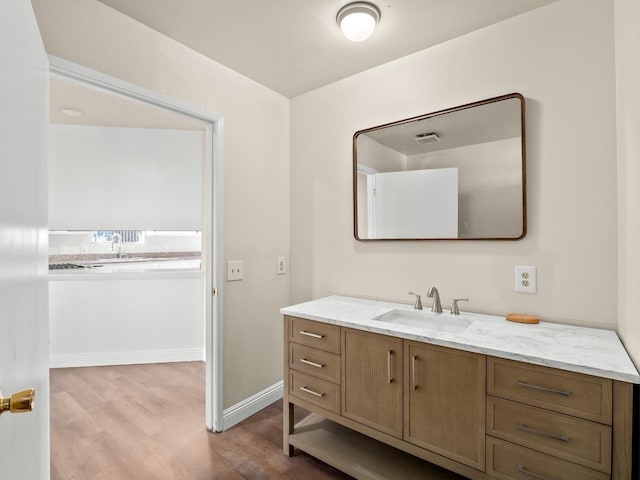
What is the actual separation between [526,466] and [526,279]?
0.83m

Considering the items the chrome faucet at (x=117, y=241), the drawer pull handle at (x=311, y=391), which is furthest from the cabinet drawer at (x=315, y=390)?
the chrome faucet at (x=117, y=241)

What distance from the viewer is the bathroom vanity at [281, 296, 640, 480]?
3.58 ft

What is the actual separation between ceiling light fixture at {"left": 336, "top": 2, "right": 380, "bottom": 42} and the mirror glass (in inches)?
22.0

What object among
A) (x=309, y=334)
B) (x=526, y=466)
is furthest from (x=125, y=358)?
(x=526, y=466)

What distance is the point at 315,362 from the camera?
1.79 m

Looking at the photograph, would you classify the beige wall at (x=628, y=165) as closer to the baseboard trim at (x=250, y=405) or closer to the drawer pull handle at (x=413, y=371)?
the drawer pull handle at (x=413, y=371)

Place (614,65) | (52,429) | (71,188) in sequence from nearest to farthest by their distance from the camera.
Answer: (614,65)
(52,429)
(71,188)

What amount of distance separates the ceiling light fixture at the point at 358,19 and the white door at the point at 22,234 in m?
1.26

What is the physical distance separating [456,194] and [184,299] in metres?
2.83

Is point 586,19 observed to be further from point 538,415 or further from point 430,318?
point 538,415

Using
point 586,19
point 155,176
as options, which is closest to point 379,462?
point 586,19

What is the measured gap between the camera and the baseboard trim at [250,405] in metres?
2.14

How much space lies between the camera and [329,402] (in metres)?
1.74

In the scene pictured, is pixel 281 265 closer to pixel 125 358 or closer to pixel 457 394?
pixel 457 394
